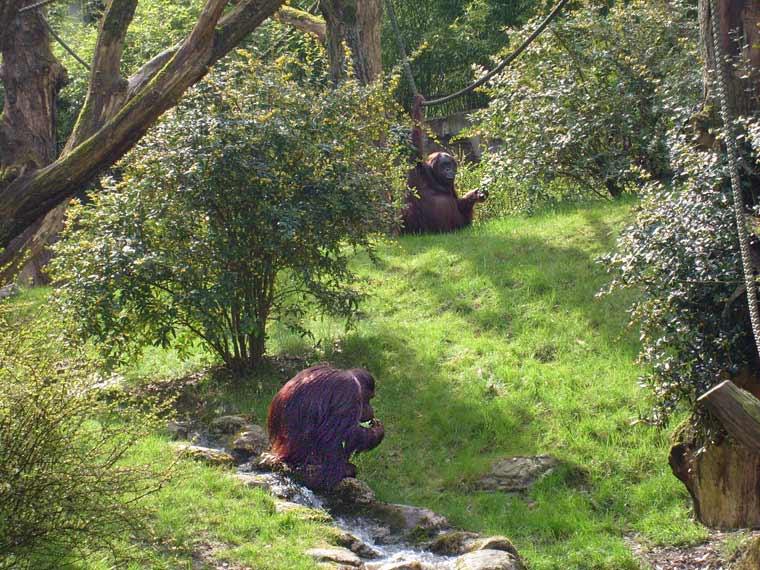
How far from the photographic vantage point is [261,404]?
9.29 metres

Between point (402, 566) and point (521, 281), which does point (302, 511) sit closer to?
point (402, 566)

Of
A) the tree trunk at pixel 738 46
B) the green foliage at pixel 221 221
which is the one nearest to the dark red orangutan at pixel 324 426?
the green foliage at pixel 221 221

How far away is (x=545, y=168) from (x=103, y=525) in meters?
8.96

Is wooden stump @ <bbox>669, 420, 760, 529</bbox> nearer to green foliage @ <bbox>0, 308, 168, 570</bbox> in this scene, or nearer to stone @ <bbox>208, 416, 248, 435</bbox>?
green foliage @ <bbox>0, 308, 168, 570</bbox>

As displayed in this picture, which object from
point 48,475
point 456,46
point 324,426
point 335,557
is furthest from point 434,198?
point 456,46

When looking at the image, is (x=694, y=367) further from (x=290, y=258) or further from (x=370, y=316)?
(x=370, y=316)

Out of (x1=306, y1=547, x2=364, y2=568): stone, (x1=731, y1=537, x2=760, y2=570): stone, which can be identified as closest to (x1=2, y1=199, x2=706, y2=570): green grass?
(x1=306, y1=547, x2=364, y2=568): stone

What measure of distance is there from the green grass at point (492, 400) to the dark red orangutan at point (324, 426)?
0.58 m

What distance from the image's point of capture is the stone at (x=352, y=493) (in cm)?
740

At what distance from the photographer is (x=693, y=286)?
6.67m

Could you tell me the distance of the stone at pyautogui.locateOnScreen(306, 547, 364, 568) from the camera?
5973 mm

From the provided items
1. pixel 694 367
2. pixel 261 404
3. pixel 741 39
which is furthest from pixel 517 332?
pixel 741 39

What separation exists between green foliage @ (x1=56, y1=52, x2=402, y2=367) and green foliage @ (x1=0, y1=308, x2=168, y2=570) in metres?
3.72

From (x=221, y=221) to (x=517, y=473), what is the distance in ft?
12.0
